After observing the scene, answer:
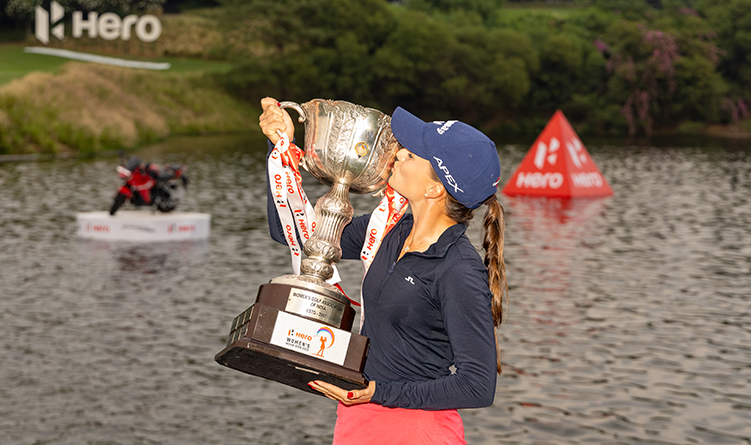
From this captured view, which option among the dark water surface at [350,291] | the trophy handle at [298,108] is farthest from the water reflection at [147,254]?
the trophy handle at [298,108]

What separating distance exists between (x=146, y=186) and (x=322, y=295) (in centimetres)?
1349

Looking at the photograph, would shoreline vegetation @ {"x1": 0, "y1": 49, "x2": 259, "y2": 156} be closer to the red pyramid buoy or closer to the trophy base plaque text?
the red pyramid buoy

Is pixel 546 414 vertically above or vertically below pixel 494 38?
below

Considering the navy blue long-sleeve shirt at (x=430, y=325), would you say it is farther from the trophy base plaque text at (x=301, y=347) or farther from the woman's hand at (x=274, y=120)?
the woman's hand at (x=274, y=120)

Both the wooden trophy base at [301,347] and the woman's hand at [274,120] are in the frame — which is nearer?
the wooden trophy base at [301,347]

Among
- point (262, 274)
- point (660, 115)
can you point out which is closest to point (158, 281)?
point (262, 274)

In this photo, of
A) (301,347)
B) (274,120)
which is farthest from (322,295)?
(274,120)

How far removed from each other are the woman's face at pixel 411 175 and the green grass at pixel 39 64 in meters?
42.4

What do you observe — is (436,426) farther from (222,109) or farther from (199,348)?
(222,109)

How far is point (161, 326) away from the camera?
9.53 metres

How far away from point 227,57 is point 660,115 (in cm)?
3002

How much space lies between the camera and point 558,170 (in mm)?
22203

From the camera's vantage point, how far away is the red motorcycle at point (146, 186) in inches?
605

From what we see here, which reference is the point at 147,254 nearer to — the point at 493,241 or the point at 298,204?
the point at 298,204
